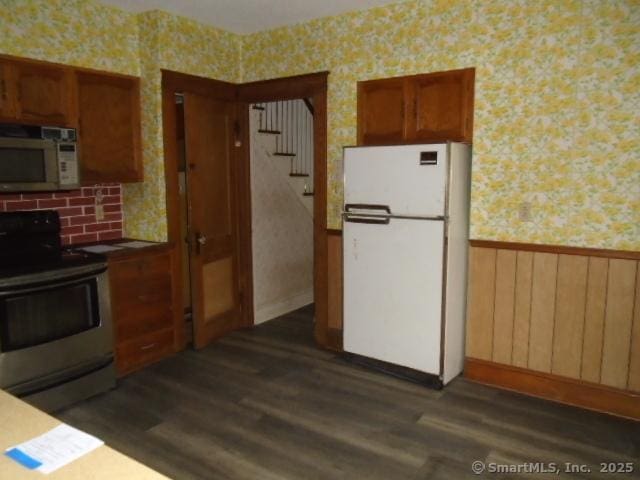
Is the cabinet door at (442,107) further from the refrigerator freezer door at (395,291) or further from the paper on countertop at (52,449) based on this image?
the paper on countertop at (52,449)

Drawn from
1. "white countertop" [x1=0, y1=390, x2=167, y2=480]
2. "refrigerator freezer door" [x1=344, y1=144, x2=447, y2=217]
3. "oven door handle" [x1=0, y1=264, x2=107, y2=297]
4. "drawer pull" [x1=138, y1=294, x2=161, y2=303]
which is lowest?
"drawer pull" [x1=138, y1=294, x2=161, y2=303]

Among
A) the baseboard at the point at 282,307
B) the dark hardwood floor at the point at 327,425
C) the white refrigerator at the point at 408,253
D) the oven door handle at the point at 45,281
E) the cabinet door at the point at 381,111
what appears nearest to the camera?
the dark hardwood floor at the point at 327,425

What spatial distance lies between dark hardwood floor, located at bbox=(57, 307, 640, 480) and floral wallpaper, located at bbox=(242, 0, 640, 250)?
1.09m

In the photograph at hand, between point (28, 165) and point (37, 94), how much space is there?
52 centimetres

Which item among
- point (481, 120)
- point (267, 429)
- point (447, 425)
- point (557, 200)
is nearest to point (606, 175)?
point (557, 200)

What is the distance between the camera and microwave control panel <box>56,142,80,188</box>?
3.19 m

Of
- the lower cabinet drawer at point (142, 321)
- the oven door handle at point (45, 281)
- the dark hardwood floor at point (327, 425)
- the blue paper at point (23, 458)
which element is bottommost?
the dark hardwood floor at point (327, 425)

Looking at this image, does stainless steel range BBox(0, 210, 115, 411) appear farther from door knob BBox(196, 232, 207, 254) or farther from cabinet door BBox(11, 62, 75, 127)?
door knob BBox(196, 232, 207, 254)

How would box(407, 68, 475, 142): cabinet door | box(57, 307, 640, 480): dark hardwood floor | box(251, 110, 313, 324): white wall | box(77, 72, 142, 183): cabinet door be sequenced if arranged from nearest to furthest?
box(57, 307, 640, 480): dark hardwood floor → box(407, 68, 475, 142): cabinet door → box(77, 72, 142, 183): cabinet door → box(251, 110, 313, 324): white wall

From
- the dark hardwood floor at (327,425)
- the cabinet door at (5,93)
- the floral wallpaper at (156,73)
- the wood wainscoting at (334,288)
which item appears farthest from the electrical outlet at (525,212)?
the cabinet door at (5,93)

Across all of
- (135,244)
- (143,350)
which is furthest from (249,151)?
(143,350)

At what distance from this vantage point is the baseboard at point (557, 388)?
2949mm

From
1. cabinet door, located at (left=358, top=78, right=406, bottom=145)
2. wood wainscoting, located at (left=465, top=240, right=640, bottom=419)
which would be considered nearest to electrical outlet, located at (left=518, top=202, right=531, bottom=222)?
wood wainscoting, located at (left=465, top=240, right=640, bottom=419)

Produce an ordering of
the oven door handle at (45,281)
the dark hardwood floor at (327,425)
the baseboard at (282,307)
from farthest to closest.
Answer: the baseboard at (282,307)
the oven door handle at (45,281)
the dark hardwood floor at (327,425)
